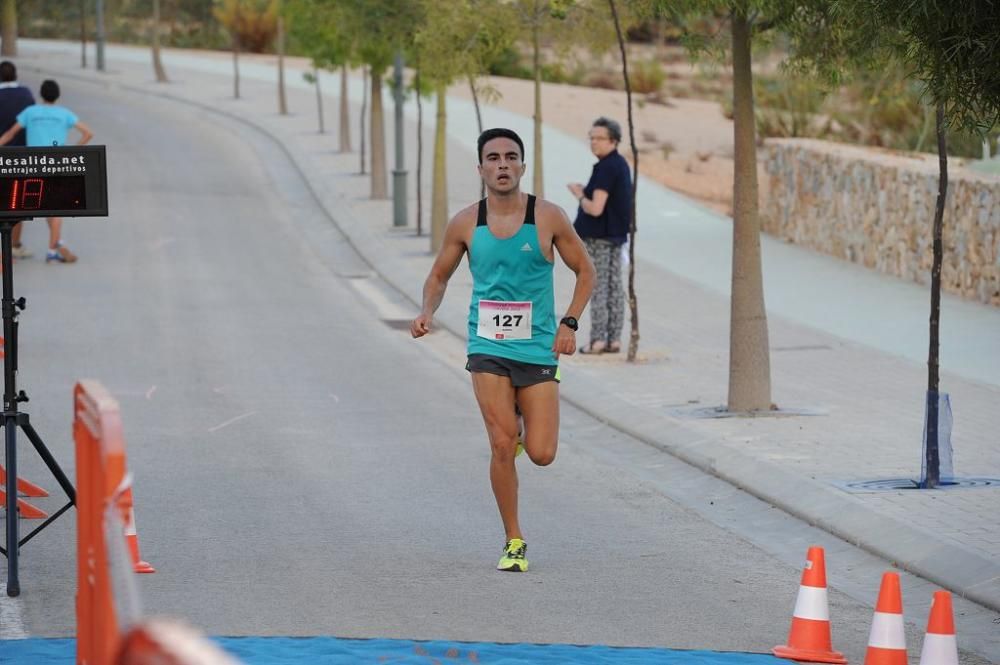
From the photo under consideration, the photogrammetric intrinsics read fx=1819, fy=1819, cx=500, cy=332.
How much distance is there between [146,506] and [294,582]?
6.63 feet

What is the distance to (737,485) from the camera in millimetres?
10875

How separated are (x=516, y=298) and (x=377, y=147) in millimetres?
20726

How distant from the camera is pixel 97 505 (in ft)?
15.9

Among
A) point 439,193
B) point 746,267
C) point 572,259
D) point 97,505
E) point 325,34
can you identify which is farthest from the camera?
point 325,34

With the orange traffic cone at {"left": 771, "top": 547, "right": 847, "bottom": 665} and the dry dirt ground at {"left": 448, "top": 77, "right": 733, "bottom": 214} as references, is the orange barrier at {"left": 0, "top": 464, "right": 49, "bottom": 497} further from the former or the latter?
the dry dirt ground at {"left": 448, "top": 77, "right": 733, "bottom": 214}

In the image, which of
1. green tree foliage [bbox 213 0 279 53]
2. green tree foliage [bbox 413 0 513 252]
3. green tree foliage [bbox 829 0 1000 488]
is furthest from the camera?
green tree foliage [bbox 213 0 279 53]

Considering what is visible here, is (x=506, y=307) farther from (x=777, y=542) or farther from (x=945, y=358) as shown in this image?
(x=945, y=358)

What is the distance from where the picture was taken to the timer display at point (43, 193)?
7859mm

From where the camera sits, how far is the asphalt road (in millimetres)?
7781

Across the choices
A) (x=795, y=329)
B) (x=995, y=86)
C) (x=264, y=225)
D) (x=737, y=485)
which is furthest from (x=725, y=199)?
(x=995, y=86)

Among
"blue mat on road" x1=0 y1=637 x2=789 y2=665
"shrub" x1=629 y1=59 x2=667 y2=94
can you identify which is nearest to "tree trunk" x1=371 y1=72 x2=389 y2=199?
"shrub" x1=629 y1=59 x2=667 y2=94

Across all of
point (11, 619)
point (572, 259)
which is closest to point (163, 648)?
point (11, 619)

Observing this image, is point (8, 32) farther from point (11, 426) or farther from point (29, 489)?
point (11, 426)

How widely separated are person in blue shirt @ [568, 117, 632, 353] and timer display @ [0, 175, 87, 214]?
7215 millimetres
